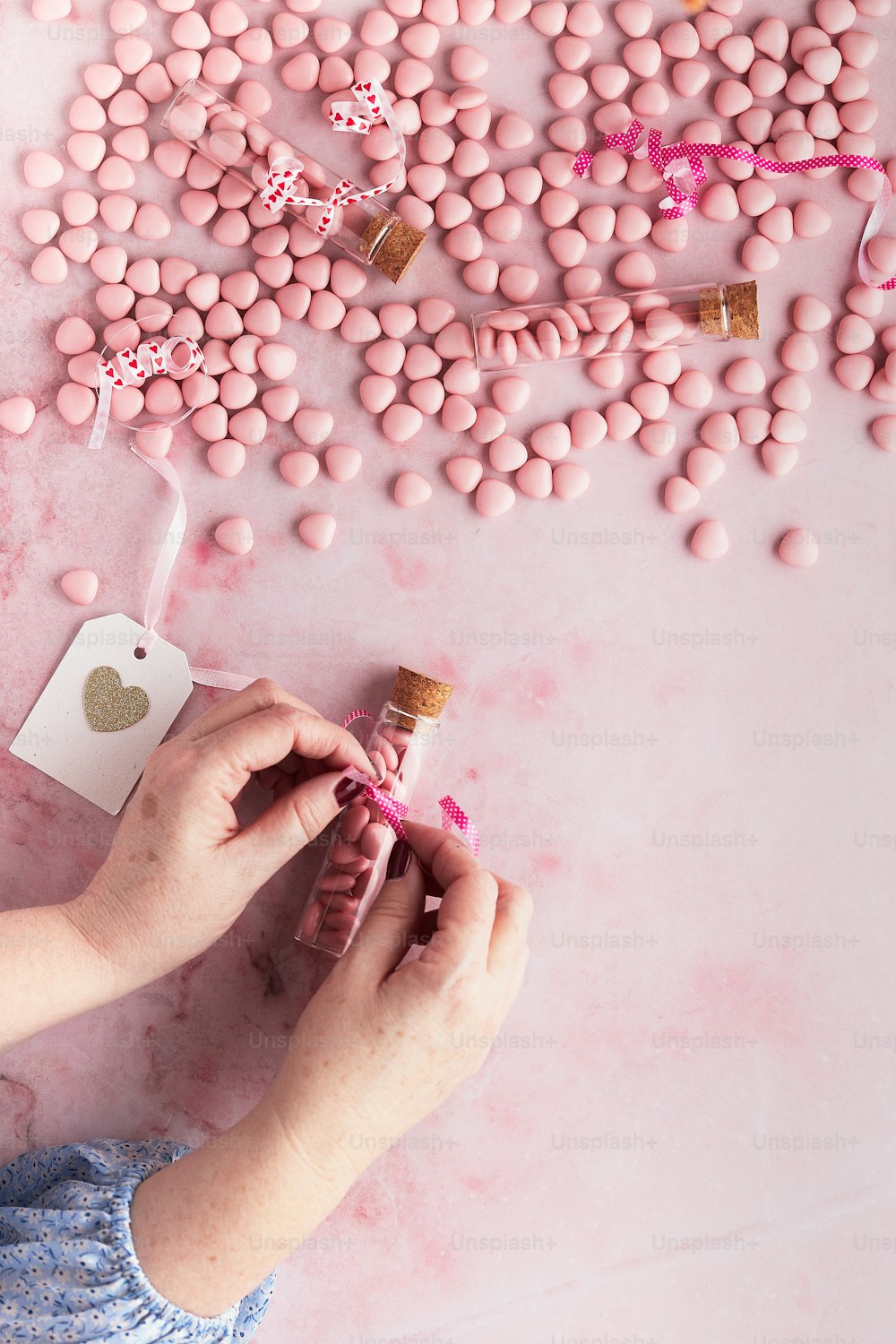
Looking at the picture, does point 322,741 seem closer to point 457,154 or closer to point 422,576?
point 422,576

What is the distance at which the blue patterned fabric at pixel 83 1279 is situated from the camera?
0.84 metres

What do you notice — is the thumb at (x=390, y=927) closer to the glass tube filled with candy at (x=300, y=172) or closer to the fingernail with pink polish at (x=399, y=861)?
the fingernail with pink polish at (x=399, y=861)

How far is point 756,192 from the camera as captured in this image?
3.55ft

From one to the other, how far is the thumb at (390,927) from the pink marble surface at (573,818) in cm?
18

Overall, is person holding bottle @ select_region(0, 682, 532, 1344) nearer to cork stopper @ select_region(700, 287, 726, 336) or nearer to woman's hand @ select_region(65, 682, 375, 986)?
woman's hand @ select_region(65, 682, 375, 986)

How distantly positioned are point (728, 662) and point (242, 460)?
59 centimetres

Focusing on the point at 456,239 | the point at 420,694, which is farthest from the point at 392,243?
the point at 420,694

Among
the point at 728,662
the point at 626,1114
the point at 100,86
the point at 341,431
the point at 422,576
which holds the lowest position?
the point at 626,1114

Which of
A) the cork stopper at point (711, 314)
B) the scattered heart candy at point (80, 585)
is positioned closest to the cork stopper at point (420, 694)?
the scattered heart candy at point (80, 585)

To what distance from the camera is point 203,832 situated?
0.89m

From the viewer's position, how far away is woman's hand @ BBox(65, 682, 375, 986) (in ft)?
2.89

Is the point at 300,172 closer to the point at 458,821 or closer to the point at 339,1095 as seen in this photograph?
the point at 458,821

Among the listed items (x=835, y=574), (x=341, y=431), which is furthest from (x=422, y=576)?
(x=835, y=574)

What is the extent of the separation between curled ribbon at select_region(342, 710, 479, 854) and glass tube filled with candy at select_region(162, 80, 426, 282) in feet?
1.67
